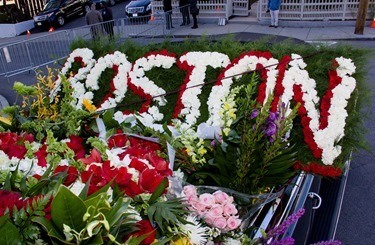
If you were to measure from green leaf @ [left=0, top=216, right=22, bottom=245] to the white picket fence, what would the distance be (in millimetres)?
15632

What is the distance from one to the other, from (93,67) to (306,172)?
224 centimetres

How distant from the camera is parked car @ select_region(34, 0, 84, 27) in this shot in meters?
20.8

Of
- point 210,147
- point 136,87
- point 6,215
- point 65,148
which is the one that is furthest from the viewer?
point 136,87

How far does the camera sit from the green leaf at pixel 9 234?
1.21 meters

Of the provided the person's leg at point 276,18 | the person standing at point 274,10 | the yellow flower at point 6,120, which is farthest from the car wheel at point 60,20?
the yellow flower at point 6,120

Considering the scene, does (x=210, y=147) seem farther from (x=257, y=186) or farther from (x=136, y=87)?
(x=136, y=87)

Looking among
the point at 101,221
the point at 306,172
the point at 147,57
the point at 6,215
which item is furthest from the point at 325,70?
the point at 6,215

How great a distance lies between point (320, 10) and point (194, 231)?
15395 millimetres

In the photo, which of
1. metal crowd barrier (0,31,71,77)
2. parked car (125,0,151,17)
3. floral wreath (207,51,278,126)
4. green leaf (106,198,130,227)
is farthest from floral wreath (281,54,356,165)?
parked car (125,0,151,17)

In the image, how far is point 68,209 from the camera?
1293mm

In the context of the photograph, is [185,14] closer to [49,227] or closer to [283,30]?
[283,30]

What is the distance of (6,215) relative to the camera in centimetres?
125

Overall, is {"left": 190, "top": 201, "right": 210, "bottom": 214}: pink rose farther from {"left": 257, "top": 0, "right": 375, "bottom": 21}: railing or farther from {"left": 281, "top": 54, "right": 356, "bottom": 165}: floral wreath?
{"left": 257, "top": 0, "right": 375, "bottom": 21}: railing

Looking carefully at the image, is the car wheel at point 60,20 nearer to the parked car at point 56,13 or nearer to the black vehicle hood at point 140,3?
the parked car at point 56,13
